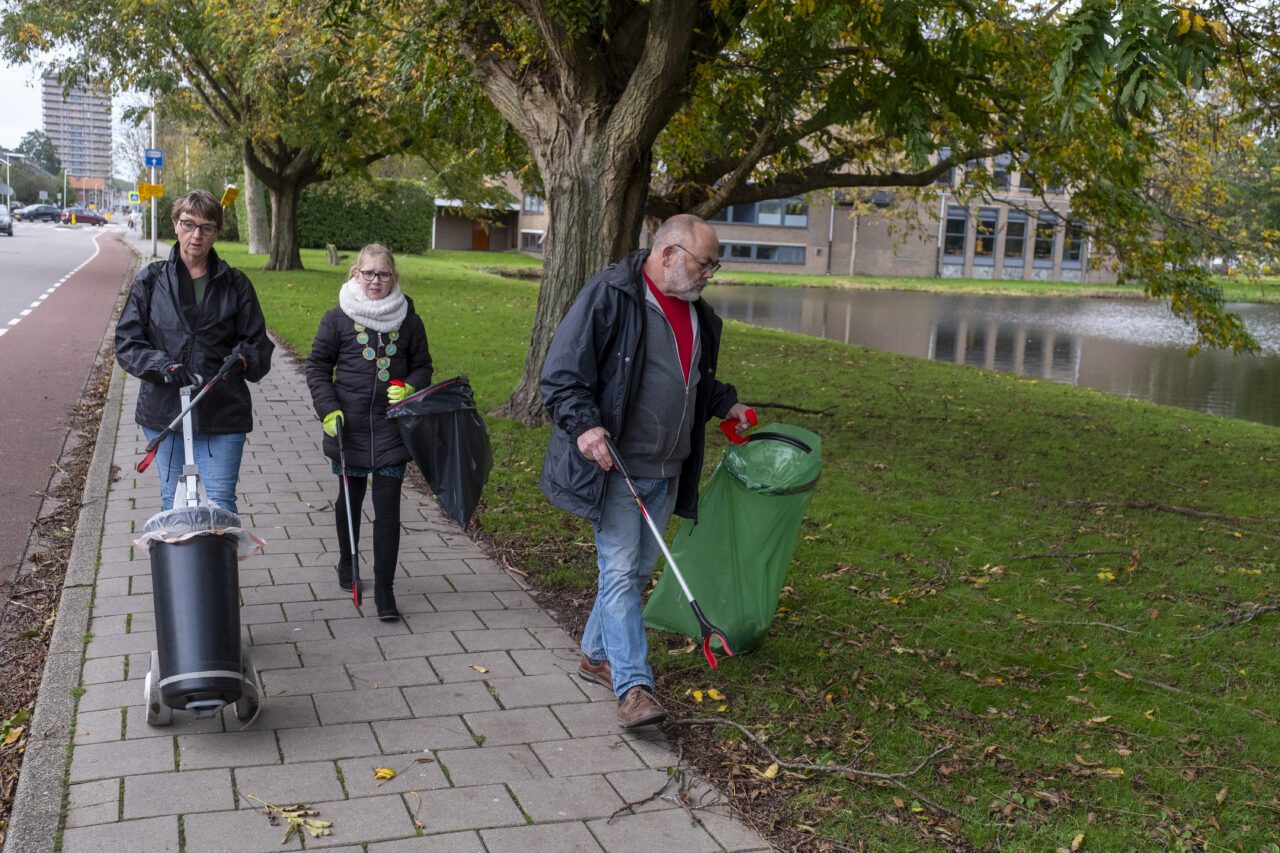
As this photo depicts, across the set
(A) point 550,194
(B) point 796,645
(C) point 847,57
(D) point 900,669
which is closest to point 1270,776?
(D) point 900,669

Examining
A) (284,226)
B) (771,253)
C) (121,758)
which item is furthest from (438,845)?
(771,253)

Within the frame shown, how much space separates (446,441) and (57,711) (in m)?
1.80

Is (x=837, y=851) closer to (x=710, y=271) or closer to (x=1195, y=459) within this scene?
(x=710, y=271)

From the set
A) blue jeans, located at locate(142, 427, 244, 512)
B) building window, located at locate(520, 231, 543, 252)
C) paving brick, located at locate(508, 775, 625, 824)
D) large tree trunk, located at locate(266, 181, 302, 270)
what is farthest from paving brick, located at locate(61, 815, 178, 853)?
building window, located at locate(520, 231, 543, 252)

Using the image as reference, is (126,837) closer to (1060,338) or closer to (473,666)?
(473,666)

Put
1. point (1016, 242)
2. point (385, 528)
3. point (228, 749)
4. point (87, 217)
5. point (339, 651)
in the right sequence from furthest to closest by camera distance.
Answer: point (87, 217)
point (1016, 242)
point (385, 528)
point (339, 651)
point (228, 749)

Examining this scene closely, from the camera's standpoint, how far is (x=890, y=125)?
30.6 feet

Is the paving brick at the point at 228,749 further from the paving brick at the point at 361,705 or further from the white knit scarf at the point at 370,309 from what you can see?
the white knit scarf at the point at 370,309

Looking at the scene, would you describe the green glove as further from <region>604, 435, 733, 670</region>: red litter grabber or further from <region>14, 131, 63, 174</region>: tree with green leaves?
<region>14, 131, 63, 174</region>: tree with green leaves

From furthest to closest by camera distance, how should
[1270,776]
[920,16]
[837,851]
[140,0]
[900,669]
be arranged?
[140,0] → [920,16] → [900,669] → [1270,776] → [837,851]

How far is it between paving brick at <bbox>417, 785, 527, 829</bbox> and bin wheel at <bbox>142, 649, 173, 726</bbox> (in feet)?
3.37

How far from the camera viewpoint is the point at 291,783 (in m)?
3.80

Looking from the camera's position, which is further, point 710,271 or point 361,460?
point 361,460

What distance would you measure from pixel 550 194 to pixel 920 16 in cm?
313
